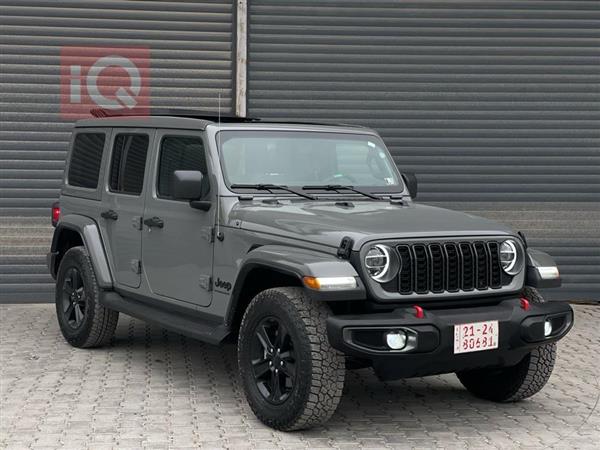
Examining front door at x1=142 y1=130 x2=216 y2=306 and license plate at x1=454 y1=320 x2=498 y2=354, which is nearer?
license plate at x1=454 y1=320 x2=498 y2=354

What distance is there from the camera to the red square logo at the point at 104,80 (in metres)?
10.9

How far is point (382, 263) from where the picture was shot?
561 centimetres

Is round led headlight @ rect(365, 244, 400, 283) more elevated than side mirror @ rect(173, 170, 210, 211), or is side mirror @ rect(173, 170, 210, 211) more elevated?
side mirror @ rect(173, 170, 210, 211)

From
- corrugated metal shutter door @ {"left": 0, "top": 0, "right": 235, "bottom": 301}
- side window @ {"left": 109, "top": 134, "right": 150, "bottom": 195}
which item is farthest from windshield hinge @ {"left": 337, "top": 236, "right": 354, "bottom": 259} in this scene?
corrugated metal shutter door @ {"left": 0, "top": 0, "right": 235, "bottom": 301}

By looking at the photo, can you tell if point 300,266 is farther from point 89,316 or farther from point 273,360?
point 89,316

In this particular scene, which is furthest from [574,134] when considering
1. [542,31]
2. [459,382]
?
[459,382]

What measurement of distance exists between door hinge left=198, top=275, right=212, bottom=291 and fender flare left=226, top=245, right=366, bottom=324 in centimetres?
43

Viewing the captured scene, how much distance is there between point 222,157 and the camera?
673 cm

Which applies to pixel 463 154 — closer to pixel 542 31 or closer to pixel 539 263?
pixel 542 31

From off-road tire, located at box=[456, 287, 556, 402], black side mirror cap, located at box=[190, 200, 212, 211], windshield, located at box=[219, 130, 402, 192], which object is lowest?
off-road tire, located at box=[456, 287, 556, 402]

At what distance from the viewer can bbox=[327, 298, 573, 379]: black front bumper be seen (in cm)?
540

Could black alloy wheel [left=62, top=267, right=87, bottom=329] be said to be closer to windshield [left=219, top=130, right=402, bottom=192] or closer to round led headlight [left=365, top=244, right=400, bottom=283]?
windshield [left=219, top=130, right=402, bottom=192]

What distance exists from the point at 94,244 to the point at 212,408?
2187 millimetres

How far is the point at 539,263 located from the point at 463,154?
510cm
